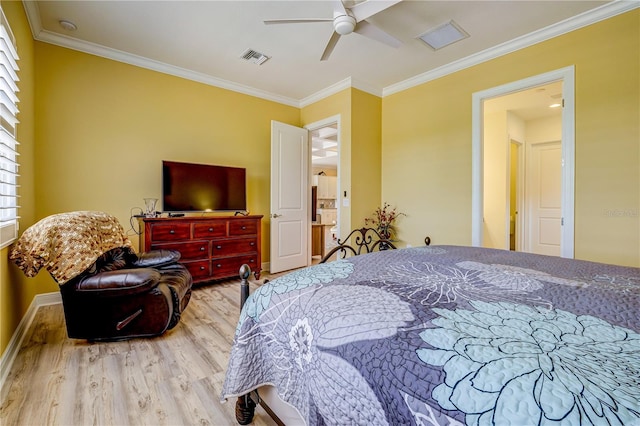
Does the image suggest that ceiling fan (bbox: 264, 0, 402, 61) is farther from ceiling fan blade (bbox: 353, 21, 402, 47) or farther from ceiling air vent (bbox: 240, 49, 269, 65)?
ceiling air vent (bbox: 240, 49, 269, 65)

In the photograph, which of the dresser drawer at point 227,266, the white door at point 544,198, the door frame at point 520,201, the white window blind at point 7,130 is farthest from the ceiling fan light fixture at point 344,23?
the white door at point 544,198

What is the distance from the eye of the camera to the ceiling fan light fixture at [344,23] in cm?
229

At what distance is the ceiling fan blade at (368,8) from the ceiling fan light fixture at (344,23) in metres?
0.05

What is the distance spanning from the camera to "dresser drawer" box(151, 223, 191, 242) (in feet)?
10.5

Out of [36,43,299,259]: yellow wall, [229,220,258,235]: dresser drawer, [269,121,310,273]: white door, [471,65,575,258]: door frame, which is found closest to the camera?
[471,65,575,258]: door frame

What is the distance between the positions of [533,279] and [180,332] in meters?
2.52

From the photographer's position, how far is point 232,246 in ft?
12.5

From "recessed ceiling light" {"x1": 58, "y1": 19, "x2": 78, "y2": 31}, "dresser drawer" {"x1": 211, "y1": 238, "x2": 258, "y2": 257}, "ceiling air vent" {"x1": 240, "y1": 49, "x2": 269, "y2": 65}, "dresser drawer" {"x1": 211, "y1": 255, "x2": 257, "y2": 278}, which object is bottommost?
"dresser drawer" {"x1": 211, "y1": 255, "x2": 257, "y2": 278}

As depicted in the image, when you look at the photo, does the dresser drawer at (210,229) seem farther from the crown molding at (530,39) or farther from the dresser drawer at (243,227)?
the crown molding at (530,39)

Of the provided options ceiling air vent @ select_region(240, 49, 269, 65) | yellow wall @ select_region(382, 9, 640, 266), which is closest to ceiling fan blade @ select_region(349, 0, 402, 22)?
ceiling air vent @ select_region(240, 49, 269, 65)

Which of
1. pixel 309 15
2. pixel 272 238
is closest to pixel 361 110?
pixel 309 15

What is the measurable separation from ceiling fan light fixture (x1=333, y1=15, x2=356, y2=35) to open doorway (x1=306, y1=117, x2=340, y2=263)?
1838 millimetres

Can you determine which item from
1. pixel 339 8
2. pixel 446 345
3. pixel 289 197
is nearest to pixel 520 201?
pixel 289 197

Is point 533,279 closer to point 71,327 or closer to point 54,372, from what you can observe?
point 54,372
